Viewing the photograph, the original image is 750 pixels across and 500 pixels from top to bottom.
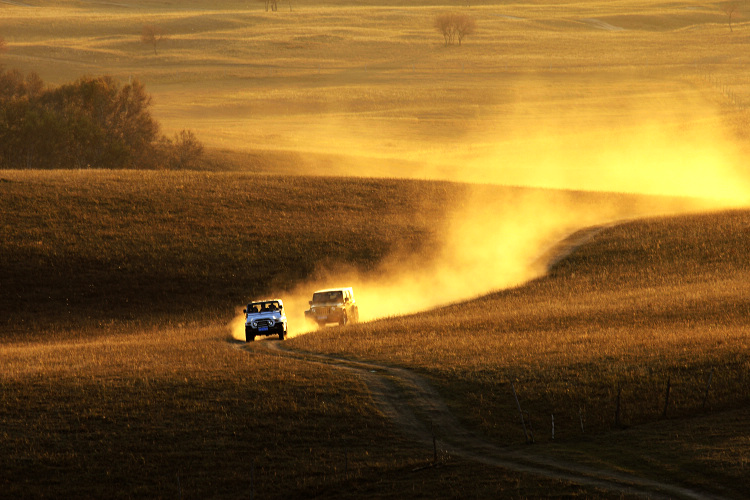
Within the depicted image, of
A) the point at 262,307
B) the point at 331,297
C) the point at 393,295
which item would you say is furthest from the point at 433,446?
the point at 393,295

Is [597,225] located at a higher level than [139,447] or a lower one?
higher

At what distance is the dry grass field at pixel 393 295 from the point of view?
68.3 ft

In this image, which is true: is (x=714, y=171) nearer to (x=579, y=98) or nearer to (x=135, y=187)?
(x=579, y=98)

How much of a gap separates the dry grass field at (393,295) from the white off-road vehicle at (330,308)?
182cm

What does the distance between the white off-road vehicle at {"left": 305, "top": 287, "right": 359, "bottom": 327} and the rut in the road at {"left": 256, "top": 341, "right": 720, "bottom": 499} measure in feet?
26.5

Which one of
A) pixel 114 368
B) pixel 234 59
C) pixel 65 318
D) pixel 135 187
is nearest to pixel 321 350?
pixel 114 368

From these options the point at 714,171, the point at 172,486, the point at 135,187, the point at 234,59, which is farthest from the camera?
the point at 234,59

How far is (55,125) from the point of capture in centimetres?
7981

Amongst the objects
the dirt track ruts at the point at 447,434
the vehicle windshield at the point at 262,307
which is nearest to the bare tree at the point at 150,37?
the vehicle windshield at the point at 262,307

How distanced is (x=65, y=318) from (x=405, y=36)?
144 meters

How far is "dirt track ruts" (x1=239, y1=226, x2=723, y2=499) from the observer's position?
18078mm

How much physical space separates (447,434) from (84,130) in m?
65.1

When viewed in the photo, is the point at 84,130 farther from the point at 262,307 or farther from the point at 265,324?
the point at 265,324

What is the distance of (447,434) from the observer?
2236cm
